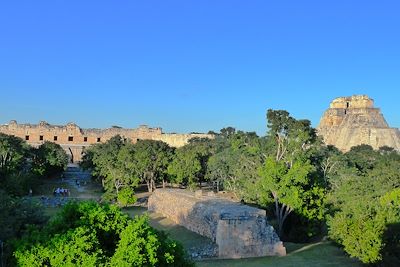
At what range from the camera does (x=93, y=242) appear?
28.8ft

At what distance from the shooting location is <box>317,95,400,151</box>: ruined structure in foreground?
197 ft

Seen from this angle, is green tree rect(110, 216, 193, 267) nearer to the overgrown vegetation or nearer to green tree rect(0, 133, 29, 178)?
the overgrown vegetation

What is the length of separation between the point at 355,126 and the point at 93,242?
187 feet

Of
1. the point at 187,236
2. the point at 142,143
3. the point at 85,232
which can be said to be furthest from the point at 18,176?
the point at 85,232

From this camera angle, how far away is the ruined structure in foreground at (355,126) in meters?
60.2

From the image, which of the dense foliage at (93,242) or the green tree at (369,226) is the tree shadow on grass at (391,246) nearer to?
the green tree at (369,226)

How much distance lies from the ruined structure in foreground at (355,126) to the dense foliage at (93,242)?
53.7 m

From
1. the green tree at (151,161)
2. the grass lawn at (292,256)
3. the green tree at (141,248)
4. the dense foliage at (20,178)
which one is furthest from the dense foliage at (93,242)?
the green tree at (151,161)

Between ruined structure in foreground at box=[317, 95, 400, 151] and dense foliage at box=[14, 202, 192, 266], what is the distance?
176ft

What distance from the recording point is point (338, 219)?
19.2 metres

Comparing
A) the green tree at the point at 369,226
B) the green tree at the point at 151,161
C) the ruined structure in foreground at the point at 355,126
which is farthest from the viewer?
the ruined structure in foreground at the point at 355,126

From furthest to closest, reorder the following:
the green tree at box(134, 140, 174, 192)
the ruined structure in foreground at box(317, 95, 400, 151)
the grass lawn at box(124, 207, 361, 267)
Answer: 1. the ruined structure in foreground at box(317, 95, 400, 151)
2. the green tree at box(134, 140, 174, 192)
3. the grass lawn at box(124, 207, 361, 267)

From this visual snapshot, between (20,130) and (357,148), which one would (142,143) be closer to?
(357,148)

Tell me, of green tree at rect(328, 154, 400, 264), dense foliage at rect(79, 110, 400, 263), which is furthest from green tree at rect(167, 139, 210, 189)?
green tree at rect(328, 154, 400, 264)
